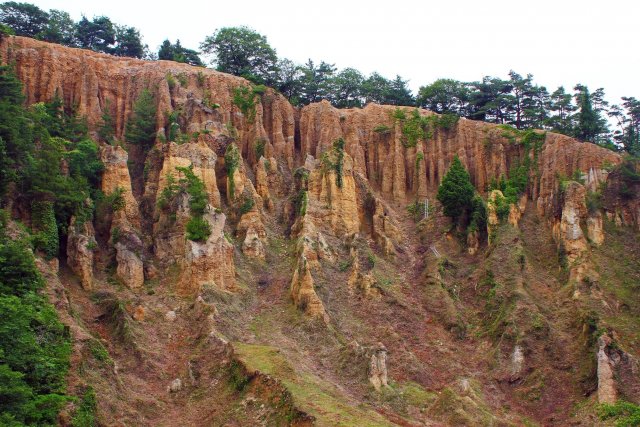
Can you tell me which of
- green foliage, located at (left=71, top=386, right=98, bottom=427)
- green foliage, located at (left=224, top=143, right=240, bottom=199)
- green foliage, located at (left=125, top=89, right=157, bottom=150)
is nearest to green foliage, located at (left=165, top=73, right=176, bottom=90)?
green foliage, located at (left=125, top=89, right=157, bottom=150)

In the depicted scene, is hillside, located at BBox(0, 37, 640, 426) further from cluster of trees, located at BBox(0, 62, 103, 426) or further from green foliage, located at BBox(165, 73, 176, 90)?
cluster of trees, located at BBox(0, 62, 103, 426)

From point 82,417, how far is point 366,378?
13.6 metres

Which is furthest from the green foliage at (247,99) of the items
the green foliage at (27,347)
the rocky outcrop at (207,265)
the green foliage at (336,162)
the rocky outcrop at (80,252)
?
the green foliage at (27,347)

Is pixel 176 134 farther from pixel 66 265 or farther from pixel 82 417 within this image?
pixel 82 417

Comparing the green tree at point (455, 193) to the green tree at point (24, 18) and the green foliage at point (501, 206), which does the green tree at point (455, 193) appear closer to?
the green foliage at point (501, 206)

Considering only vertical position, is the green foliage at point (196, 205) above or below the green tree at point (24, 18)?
below

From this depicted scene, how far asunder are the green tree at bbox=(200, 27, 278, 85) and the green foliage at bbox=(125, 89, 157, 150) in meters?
16.7

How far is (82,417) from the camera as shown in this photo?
24156 mm

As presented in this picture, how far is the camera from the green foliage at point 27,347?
2141 cm

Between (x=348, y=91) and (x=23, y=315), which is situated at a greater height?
(x=348, y=91)

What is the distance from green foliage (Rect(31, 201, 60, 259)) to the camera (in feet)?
107

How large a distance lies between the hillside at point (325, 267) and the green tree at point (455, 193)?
1248 mm

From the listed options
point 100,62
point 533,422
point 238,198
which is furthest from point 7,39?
point 533,422

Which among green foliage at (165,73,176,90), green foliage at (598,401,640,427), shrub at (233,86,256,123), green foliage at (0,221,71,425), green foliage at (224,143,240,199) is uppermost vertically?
green foliage at (165,73,176,90)
